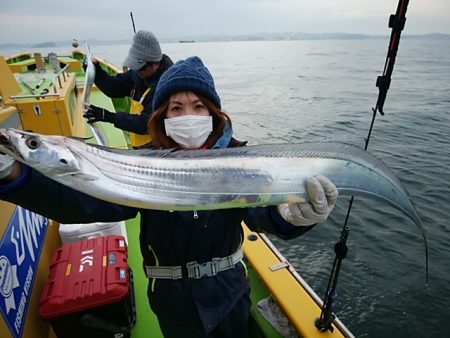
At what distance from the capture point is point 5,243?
2.11 m

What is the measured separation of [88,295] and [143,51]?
3.45 metres

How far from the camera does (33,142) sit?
142 centimetres

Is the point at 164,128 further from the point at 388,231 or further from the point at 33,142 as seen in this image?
the point at 388,231

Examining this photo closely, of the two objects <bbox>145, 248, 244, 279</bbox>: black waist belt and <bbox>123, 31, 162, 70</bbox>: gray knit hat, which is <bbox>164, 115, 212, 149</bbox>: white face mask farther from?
<bbox>123, 31, 162, 70</bbox>: gray knit hat

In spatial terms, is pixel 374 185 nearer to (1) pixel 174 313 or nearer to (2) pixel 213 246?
(2) pixel 213 246

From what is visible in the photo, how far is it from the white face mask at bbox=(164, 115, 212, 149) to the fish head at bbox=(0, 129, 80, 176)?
0.76m

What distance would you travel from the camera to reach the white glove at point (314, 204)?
1.84 meters

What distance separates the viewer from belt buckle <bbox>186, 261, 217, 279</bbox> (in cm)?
206

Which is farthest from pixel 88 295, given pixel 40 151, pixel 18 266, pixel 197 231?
pixel 40 151

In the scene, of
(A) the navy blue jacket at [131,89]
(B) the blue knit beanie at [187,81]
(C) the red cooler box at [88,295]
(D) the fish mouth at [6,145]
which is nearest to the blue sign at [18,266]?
(C) the red cooler box at [88,295]

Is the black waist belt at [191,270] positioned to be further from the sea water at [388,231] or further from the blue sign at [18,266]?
the sea water at [388,231]

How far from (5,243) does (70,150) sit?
1.11m

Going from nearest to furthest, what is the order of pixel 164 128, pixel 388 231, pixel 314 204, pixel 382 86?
pixel 314 204, pixel 164 128, pixel 382 86, pixel 388 231

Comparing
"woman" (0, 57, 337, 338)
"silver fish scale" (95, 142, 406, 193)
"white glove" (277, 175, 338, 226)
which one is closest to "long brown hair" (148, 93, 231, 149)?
"woman" (0, 57, 337, 338)
